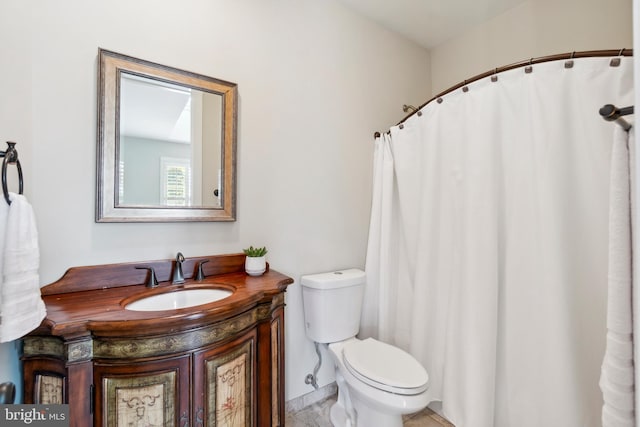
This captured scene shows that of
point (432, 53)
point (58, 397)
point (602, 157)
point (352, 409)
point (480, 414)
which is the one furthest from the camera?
point (432, 53)

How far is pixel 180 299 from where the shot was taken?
1.23 meters

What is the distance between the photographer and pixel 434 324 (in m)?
1.68

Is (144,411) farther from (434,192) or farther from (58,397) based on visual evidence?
(434,192)

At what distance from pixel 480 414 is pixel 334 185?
145cm

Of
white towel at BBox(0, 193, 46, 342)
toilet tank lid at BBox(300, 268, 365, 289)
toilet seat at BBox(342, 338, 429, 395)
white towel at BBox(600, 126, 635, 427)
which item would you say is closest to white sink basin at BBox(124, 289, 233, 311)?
white towel at BBox(0, 193, 46, 342)

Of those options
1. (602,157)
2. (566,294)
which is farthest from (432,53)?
(566,294)

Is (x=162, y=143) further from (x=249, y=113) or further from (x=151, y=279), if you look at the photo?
(x=151, y=279)

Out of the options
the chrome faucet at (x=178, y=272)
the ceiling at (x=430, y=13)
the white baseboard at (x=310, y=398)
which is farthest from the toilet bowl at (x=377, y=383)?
the ceiling at (x=430, y=13)

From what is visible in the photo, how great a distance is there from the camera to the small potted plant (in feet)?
4.69

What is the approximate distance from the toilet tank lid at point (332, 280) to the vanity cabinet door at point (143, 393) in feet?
2.67

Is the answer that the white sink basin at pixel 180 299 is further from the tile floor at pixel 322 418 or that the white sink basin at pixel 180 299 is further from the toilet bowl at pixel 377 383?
the tile floor at pixel 322 418

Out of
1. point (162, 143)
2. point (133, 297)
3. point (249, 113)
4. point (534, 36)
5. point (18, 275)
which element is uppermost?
point (534, 36)

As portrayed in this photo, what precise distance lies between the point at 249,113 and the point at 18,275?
1149 millimetres

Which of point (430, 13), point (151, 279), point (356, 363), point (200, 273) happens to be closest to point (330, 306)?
point (356, 363)
